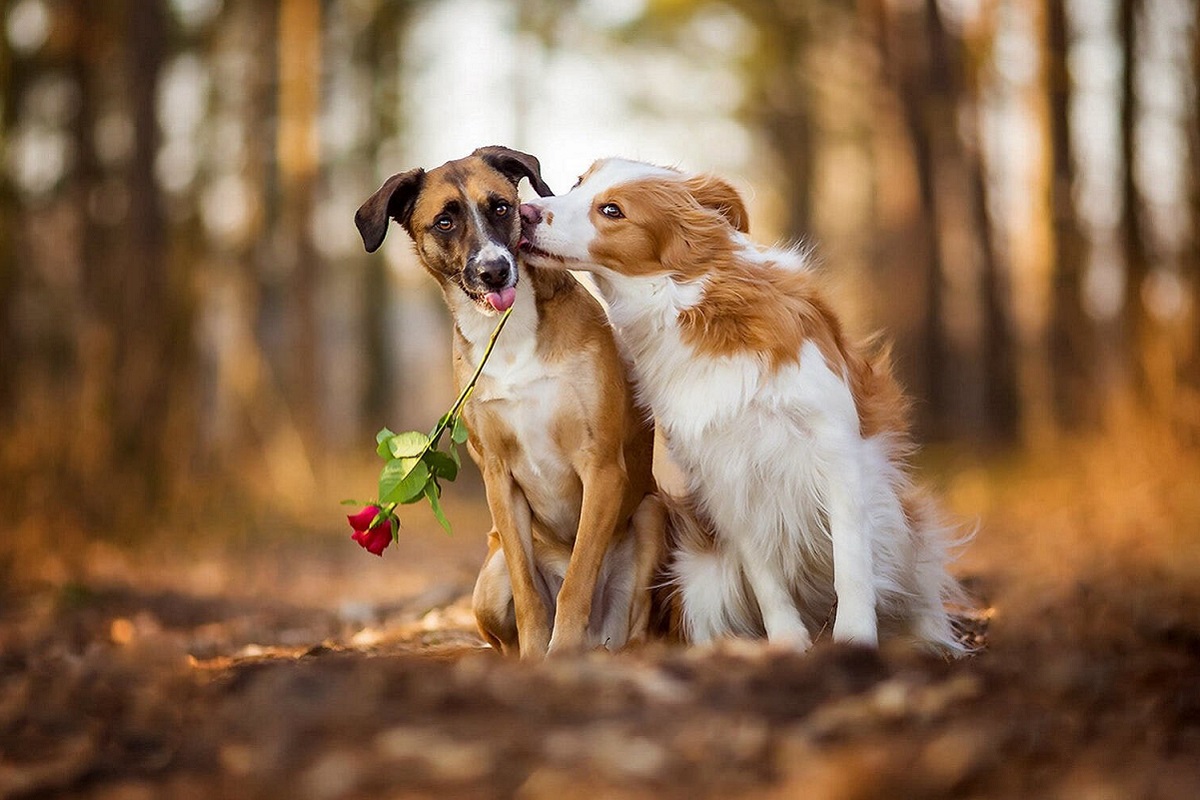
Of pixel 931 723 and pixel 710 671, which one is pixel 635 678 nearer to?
pixel 710 671

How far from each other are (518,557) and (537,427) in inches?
20.3

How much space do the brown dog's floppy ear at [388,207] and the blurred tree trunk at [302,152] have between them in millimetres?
12180

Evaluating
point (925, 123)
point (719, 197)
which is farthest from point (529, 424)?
point (925, 123)

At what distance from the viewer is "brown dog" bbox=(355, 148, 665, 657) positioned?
4.38 meters

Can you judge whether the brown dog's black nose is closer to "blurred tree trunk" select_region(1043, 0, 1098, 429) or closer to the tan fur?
the tan fur

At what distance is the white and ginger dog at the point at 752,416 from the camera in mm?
4062

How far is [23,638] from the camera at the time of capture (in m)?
5.66

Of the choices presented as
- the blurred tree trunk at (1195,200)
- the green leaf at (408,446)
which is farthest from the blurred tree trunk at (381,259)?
the green leaf at (408,446)

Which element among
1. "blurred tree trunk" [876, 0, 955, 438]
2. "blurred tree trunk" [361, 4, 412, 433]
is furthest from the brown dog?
"blurred tree trunk" [361, 4, 412, 433]

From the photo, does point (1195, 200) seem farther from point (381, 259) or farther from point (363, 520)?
point (381, 259)

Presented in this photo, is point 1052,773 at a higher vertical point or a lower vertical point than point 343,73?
lower

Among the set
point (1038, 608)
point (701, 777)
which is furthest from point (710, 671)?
point (1038, 608)

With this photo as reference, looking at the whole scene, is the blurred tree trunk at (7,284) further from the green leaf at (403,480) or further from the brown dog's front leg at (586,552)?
the brown dog's front leg at (586,552)

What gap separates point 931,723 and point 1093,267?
35.1 ft
